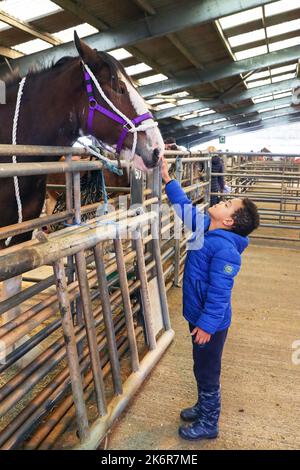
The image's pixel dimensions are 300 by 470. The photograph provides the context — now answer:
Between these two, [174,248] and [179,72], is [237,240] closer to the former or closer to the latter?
[174,248]

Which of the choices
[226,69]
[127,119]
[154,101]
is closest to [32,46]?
[127,119]

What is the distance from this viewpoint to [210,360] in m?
1.87

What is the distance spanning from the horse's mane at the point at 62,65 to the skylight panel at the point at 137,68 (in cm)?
697

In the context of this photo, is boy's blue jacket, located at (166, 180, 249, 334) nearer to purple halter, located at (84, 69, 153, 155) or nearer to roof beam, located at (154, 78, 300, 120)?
purple halter, located at (84, 69, 153, 155)

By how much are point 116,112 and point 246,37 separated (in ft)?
26.8

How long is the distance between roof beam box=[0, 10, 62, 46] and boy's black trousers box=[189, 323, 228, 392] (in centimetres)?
502

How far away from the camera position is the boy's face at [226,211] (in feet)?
5.96

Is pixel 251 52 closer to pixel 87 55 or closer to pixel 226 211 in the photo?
pixel 87 55

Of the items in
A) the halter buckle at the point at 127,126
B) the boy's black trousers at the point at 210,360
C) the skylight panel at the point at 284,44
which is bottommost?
the boy's black trousers at the point at 210,360

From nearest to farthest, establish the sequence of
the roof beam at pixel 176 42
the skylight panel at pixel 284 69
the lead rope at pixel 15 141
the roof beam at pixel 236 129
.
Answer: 1. the lead rope at pixel 15 141
2. the roof beam at pixel 176 42
3. the skylight panel at pixel 284 69
4. the roof beam at pixel 236 129

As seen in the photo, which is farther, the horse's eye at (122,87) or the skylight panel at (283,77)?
the skylight panel at (283,77)

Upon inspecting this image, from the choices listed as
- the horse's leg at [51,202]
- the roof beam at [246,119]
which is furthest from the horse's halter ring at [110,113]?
the roof beam at [246,119]

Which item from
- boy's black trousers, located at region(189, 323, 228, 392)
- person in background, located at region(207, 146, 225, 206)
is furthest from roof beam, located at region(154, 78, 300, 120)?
boy's black trousers, located at region(189, 323, 228, 392)

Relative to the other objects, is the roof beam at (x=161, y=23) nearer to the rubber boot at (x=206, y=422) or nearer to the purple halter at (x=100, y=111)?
the purple halter at (x=100, y=111)
